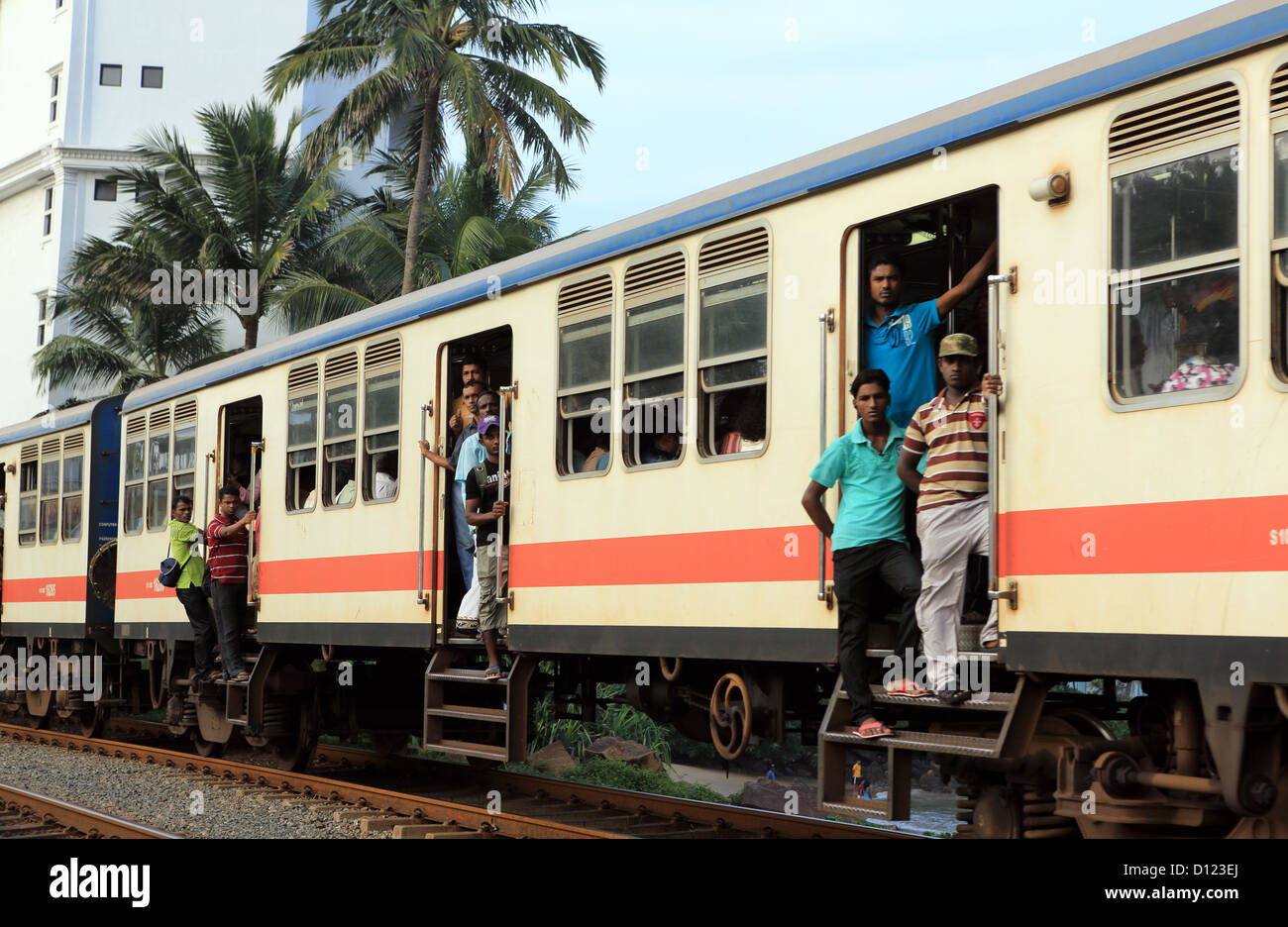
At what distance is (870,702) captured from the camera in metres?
6.84

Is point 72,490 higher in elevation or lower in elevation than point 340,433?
lower

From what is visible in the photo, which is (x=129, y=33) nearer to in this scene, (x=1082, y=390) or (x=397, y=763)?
(x=397, y=763)

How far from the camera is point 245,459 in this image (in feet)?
46.8

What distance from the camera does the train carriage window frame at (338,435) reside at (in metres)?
11.5

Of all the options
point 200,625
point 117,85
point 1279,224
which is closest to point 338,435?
point 200,625

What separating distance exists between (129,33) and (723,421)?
33.1m

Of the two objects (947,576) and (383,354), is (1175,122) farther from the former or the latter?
(383,354)

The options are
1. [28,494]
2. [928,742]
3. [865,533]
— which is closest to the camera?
[928,742]

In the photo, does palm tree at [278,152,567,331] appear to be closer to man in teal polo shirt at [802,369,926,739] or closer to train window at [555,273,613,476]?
train window at [555,273,613,476]

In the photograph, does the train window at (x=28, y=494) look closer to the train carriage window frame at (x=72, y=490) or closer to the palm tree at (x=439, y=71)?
the train carriage window frame at (x=72, y=490)

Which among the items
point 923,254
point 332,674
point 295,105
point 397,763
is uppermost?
point 295,105

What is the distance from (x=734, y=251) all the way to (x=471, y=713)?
388 cm

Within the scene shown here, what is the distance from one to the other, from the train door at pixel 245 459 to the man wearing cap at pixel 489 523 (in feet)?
12.5
